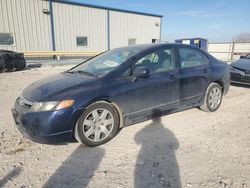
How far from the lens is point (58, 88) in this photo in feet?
10.2

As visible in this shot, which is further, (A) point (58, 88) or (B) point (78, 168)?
(A) point (58, 88)

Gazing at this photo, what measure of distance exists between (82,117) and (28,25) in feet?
47.6

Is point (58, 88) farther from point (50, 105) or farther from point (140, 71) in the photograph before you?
point (140, 71)

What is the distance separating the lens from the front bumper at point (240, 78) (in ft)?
22.4

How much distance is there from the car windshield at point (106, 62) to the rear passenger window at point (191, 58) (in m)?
0.95

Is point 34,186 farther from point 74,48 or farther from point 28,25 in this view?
point 74,48

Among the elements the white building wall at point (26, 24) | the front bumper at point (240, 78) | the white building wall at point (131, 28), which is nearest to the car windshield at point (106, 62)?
the front bumper at point (240, 78)

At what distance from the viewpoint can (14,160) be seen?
2824 mm

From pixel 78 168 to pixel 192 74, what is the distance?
2.85 metres

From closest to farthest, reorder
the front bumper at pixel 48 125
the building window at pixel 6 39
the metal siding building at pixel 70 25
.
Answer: the front bumper at pixel 48 125, the building window at pixel 6 39, the metal siding building at pixel 70 25

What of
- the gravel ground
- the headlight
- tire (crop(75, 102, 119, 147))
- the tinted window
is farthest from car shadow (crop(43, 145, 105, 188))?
the tinted window

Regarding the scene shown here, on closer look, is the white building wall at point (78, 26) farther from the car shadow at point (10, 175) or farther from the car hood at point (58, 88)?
the car shadow at point (10, 175)

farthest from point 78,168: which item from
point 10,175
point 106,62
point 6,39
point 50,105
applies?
point 6,39

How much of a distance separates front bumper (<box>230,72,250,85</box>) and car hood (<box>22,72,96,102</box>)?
5755 mm
